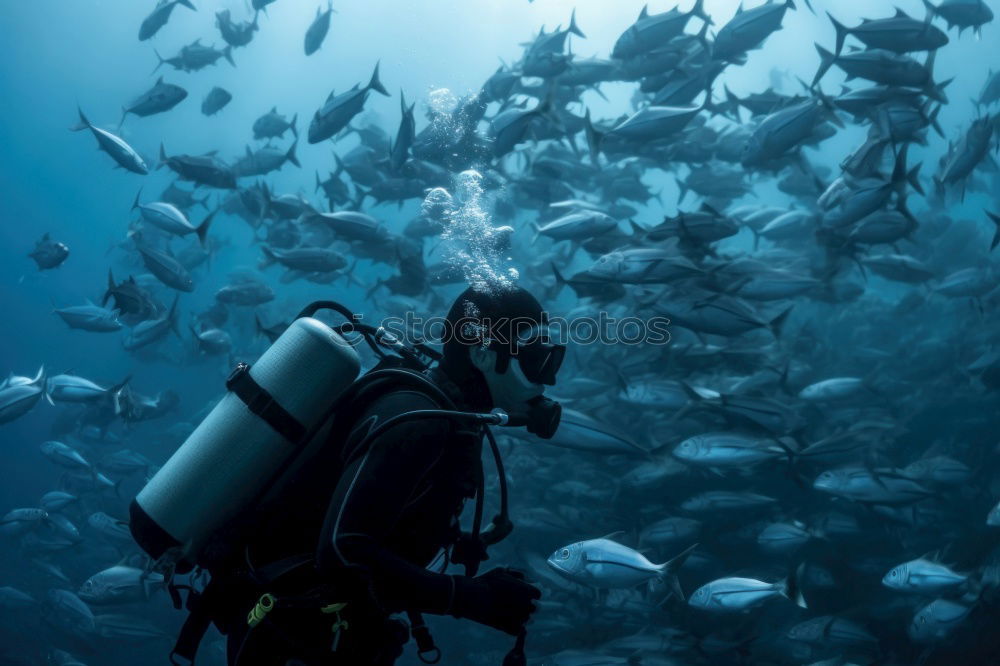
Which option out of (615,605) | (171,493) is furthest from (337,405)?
(615,605)

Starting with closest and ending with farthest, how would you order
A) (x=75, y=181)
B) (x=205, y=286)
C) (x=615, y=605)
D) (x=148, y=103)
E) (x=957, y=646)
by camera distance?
(x=957, y=646) < (x=615, y=605) < (x=148, y=103) < (x=205, y=286) < (x=75, y=181)

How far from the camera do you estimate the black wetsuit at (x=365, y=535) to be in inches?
79.2

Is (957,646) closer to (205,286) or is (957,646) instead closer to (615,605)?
(615,605)

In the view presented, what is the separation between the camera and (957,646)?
679cm

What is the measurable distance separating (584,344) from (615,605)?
5.09 metres

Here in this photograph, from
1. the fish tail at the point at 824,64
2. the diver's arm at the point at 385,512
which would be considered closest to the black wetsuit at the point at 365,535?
the diver's arm at the point at 385,512

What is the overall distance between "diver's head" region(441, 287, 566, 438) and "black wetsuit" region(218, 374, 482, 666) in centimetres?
19

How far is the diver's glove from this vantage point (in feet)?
7.24

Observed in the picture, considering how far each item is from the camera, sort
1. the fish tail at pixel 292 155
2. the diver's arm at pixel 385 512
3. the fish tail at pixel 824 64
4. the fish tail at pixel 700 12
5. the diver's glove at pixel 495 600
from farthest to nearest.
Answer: the fish tail at pixel 292 155 < the fish tail at pixel 700 12 < the fish tail at pixel 824 64 < the diver's glove at pixel 495 600 < the diver's arm at pixel 385 512

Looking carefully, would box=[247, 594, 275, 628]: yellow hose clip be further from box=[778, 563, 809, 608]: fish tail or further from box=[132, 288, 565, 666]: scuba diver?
box=[778, 563, 809, 608]: fish tail

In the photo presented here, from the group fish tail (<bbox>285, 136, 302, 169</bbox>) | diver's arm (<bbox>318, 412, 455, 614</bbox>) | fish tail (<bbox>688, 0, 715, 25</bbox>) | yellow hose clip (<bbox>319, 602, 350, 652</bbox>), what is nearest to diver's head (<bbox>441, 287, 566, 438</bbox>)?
diver's arm (<bbox>318, 412, 455, 614</bbox>)

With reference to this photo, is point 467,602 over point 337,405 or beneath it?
beneath

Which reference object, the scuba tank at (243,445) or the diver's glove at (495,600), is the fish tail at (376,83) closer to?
the scuba tank at (243,445)


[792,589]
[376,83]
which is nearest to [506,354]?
[792,589]
